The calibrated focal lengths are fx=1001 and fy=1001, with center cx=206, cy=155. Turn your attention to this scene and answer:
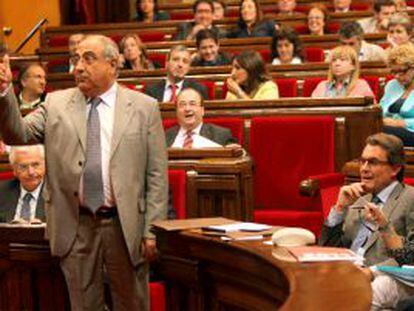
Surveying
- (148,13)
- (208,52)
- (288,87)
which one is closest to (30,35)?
(148,13)

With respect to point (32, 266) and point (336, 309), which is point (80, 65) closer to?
point (32, 266)

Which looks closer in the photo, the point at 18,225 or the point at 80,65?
the point at 80,65

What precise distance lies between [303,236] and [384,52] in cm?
354

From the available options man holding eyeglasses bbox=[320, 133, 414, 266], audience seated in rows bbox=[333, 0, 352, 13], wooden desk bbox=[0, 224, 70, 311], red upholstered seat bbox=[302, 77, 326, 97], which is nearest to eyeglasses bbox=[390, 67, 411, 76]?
red upholstered seat bbox=[302, 77, 326, 97]

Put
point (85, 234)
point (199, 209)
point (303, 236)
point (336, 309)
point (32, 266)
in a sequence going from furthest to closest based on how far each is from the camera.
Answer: point (199, 209)
point (32, 266)
point (85, 234)
point (303, 236)
point (336, 309)

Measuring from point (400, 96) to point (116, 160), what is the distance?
7.18 ft

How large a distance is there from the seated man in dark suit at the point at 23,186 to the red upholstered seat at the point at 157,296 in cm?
69

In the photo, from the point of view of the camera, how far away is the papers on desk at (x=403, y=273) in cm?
275

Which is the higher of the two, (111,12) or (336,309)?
(111,12)

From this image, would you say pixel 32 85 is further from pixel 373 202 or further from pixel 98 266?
pixel 373 202

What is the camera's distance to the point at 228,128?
4648 mm

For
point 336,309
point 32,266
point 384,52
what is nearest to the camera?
point 336,309

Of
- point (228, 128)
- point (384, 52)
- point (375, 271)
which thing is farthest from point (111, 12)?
point (375, 271)

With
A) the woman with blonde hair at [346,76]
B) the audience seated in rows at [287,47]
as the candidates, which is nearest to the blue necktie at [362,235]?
the woman with blonde hair at [346,76]
